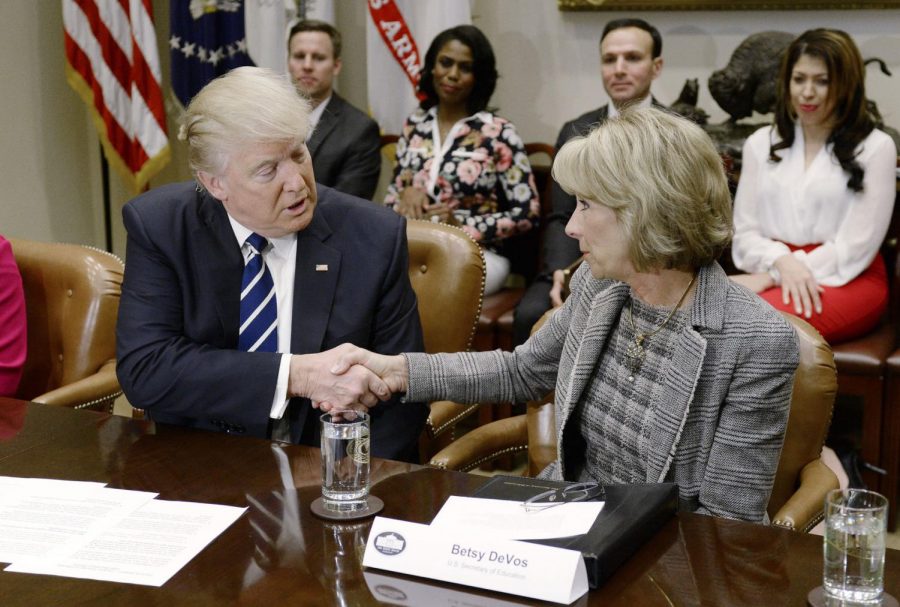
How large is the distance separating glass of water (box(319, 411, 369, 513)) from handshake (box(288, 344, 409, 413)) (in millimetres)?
421

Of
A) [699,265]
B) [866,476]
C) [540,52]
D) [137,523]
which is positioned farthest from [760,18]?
[137,523]

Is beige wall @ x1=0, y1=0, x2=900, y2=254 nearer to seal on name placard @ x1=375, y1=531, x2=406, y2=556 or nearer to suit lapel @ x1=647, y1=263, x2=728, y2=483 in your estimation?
suit lapel @ x1=647, y1=263, x2=728, y2=483

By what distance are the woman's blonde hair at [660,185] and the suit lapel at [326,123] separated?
2892mm

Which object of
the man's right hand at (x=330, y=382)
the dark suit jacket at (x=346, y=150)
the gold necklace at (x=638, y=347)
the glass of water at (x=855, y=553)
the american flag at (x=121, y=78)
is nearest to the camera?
the glass of water at (x=855, y=553)

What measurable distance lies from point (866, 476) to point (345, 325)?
208 centimetres

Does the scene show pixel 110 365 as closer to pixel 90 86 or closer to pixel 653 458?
pixel 653 458

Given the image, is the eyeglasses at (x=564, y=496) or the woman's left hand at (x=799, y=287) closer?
the eyeglasses at (x=564, y=496)

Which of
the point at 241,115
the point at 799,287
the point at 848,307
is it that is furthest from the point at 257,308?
the point at 848,307

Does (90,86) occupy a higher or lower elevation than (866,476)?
higher

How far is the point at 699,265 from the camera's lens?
6.20 feet

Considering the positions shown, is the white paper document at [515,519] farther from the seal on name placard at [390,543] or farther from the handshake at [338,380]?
the handshake at [338,380]

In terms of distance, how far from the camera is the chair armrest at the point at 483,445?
2.29 m

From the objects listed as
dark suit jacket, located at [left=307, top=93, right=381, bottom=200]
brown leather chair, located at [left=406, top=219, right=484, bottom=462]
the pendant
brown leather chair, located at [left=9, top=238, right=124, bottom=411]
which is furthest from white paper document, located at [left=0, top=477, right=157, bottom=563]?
dark suit jacket, located at [left=307, top=93, right=381, bottom=200]

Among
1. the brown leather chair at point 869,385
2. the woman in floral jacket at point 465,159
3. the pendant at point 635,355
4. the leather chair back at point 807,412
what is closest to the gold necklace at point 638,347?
the pendant at point 635,355
